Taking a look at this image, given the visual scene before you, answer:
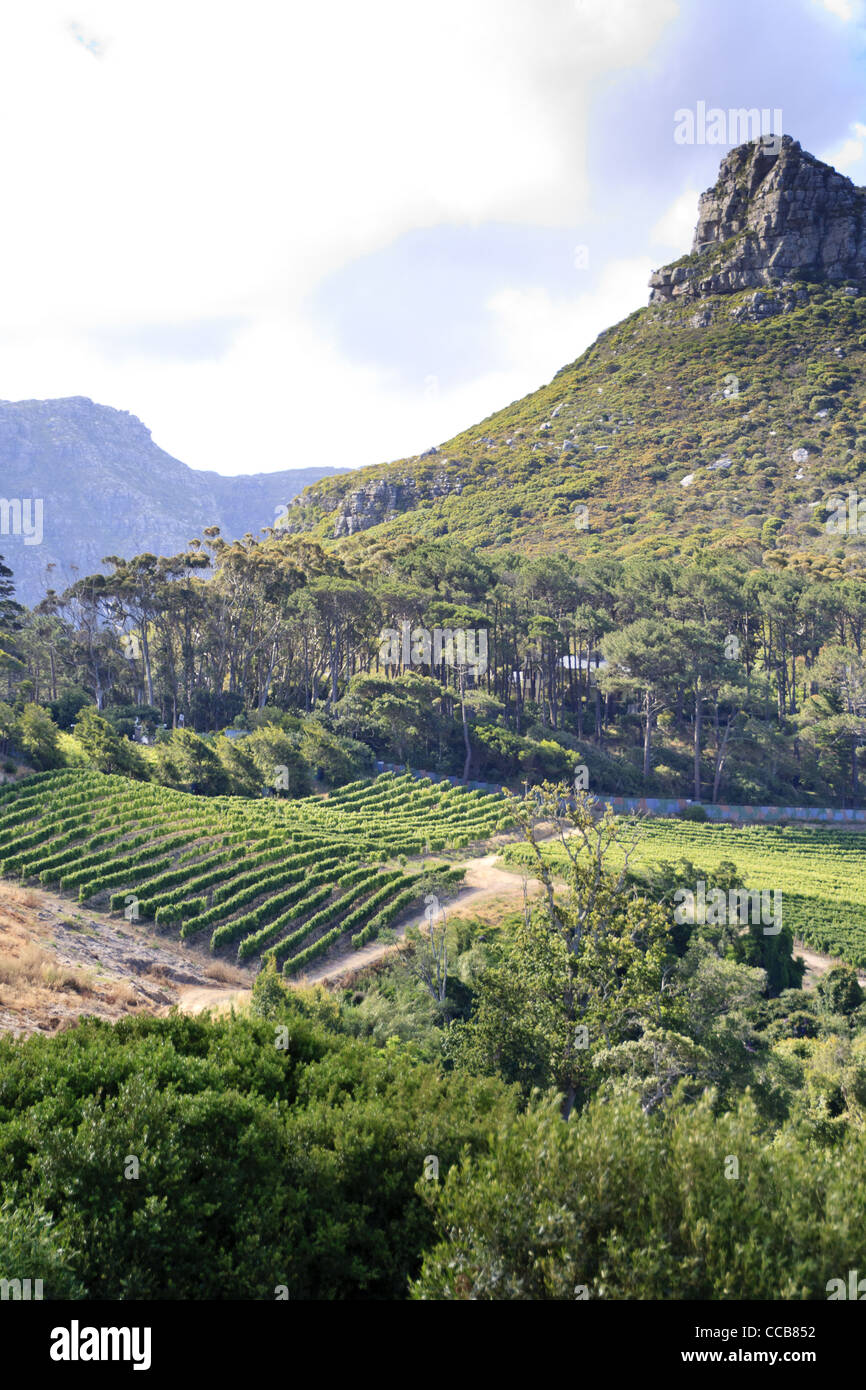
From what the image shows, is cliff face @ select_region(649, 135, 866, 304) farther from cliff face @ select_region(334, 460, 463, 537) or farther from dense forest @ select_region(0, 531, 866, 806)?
dense forest @ select_region(0, 531, 866, 806)

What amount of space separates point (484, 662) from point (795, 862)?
2621 cm

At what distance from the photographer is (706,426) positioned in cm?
11362

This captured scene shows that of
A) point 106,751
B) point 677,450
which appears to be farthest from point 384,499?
Answer: point 106,751

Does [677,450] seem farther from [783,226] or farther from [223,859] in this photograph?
[223,859]

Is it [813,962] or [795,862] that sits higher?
[795,862]

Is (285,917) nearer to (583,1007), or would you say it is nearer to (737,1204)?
(583,1007)

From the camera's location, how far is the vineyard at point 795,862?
30.6m

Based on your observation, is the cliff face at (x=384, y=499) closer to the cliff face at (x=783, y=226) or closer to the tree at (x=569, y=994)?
the cliff face at (x=783, y=226)

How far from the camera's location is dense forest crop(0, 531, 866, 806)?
5325 centimetres

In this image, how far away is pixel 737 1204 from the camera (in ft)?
24.0

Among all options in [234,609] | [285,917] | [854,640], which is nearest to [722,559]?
[854,640]

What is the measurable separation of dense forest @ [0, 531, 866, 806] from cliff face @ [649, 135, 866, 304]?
88279 millimetres

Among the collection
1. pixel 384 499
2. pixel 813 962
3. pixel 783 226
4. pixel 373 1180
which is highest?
pixel 783 226

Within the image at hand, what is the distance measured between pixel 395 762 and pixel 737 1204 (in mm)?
45666
